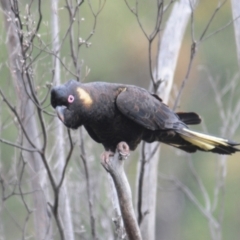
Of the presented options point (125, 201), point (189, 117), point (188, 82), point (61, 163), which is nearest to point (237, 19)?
point (189, 117)

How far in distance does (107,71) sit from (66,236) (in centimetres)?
1061

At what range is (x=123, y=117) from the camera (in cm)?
534

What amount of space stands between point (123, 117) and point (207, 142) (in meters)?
0.68

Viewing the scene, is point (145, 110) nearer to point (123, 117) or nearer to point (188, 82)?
point (123, 117)

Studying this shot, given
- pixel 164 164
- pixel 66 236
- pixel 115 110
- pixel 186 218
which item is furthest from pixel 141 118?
pixel 186 218

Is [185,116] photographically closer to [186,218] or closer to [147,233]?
[147,233]

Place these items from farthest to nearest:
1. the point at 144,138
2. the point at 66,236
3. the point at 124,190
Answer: the point at 66,236
the point at 144,138
the point at 124,190

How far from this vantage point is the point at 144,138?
18.5 ft

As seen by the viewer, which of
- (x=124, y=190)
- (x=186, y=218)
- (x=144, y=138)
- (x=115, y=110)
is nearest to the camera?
(x=124, y=190)

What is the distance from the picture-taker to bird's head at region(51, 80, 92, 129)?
4.85m

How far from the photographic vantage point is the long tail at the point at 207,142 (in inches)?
212

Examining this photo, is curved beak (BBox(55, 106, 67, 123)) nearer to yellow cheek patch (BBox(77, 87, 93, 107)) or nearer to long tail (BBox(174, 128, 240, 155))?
yellow cheek patch (BBox(77, 87, 93, 107))

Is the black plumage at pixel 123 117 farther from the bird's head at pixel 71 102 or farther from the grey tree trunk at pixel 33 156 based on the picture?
the grey tree trunk at pixel 33 156

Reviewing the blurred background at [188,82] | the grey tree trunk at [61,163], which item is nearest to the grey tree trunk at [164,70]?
the grey tree trunk at [61,163]
